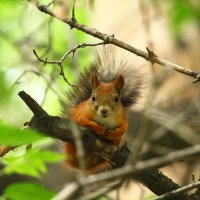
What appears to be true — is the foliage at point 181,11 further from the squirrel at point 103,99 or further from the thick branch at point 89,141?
the thick branch at point 89,141

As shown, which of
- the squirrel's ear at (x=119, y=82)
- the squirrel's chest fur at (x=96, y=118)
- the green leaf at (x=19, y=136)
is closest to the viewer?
the green leaf at (x=19, y=136)

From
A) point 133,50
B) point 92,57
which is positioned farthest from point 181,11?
point 133,50

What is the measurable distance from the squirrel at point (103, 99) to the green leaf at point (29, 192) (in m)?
0.90

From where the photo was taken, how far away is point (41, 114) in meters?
1.64

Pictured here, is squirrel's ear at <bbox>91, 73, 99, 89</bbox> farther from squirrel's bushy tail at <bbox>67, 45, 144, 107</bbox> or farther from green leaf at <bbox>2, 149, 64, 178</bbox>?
green leaf at <bbox>2, 149, 64, 178</bbox>

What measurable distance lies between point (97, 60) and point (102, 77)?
6.7 inches

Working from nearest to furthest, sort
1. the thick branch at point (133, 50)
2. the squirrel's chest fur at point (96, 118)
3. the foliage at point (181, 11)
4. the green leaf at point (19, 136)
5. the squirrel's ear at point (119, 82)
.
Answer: the green leaf at point (19, 136) < the thick branch at point (133, 50) < the squirrel's chest fur at point (96, 118) < the squirrel's ear at point (119, 82) < the foliage at point (181, 11)

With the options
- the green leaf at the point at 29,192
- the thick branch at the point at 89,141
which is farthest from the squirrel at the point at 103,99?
the green leaf at the point at 29,192

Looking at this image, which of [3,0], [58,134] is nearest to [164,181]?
[58,134]

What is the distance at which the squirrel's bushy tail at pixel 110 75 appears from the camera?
2316 mm

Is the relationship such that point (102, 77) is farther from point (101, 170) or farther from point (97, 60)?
point (101, 170)

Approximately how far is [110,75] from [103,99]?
0.21 meters

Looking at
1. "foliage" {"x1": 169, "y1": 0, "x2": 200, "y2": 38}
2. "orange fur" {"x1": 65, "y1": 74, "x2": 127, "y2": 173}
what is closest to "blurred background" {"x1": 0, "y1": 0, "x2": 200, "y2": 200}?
"foliage" {"x1": 169, "y1": 0, "x2": 200, "y2": 38}

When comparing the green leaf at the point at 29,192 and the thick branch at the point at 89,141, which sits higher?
the thick branch at the point at 89,141
